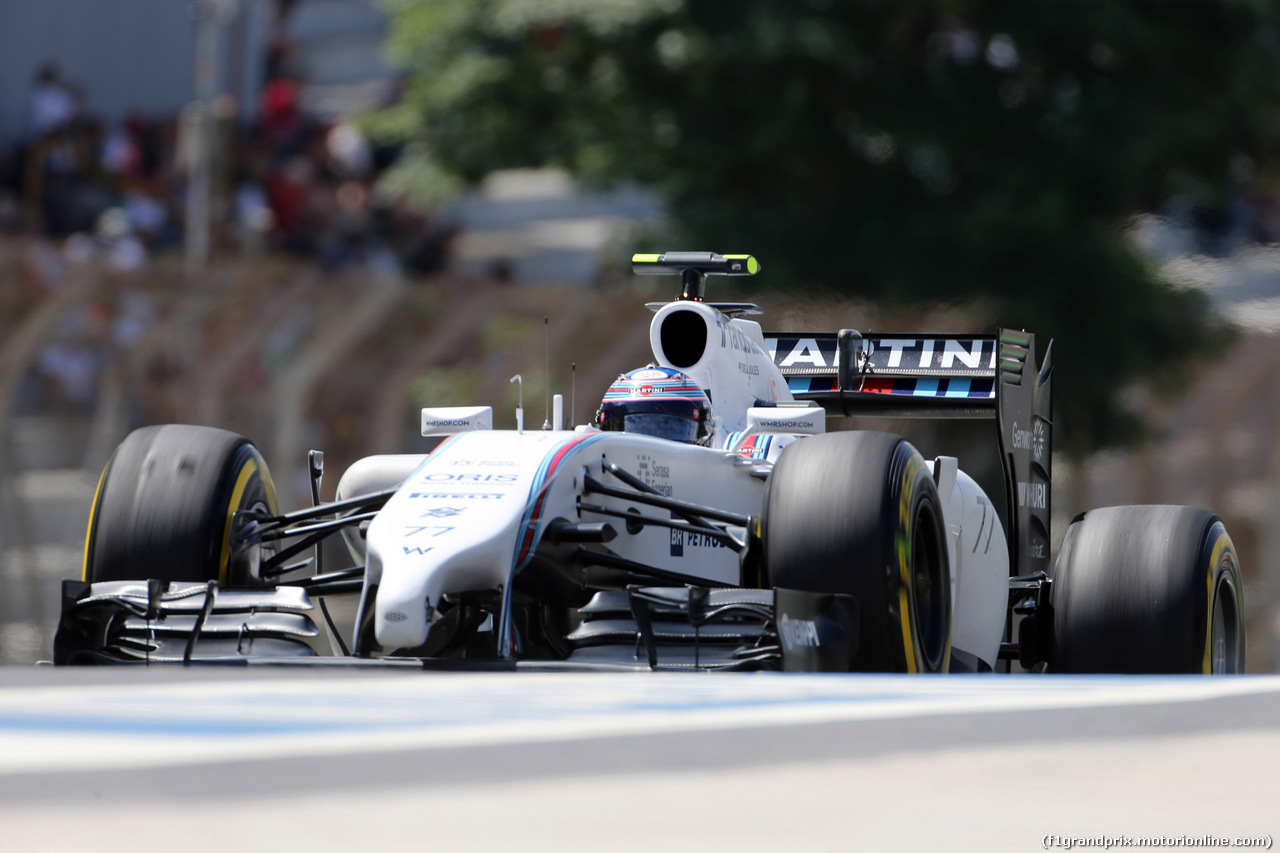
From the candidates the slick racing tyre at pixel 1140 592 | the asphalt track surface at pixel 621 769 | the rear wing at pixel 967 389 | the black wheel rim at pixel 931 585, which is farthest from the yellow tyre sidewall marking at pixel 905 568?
the rear wing at pixel 967 389

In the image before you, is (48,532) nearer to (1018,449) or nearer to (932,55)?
(1018,449)

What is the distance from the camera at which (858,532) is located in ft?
15.9

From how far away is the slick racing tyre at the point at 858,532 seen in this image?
190 inches

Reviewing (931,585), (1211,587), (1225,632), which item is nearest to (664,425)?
(931,585)

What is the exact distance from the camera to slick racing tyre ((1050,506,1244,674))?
5.95m

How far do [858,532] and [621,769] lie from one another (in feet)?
7.85

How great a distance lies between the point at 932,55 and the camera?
12391mm

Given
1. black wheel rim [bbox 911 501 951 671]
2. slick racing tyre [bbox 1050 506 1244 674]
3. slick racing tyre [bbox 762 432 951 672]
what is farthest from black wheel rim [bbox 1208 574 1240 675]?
slick racing tyre [bbox 762 432 951 672]

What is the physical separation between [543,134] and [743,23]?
A: 1.70m

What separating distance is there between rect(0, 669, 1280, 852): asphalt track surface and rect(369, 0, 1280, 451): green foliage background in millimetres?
8663

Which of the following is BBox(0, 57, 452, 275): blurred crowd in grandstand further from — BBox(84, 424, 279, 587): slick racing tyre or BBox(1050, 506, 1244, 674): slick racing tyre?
BBox(1050, 506, 1244, 674): slick racing tyre

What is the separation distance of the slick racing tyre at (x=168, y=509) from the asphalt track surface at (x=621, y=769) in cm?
243

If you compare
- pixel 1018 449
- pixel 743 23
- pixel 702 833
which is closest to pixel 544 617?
pixel 1018 449

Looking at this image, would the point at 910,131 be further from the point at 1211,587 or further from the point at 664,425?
the point at 664,425
